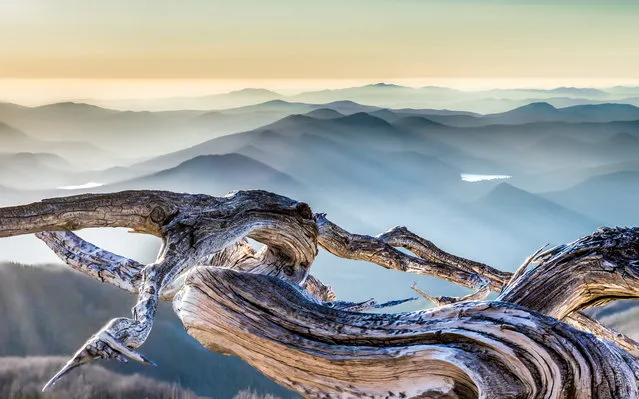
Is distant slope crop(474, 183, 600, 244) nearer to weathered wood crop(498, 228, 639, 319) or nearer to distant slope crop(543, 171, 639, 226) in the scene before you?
distant slope crop(543, 171, 639, 226)

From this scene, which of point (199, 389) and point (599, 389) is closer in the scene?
point (599, 389)

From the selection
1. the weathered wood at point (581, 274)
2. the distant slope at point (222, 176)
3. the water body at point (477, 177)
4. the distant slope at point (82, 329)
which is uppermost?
the water body at point (477, 177)

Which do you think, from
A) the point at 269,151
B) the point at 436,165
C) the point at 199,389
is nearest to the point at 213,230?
the point at 199,389

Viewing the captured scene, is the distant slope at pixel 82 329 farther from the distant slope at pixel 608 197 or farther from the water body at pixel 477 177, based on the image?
the distant slope at pixel 608 197

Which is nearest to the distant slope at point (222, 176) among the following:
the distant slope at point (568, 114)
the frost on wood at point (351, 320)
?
the distant slope at point (568, 114)

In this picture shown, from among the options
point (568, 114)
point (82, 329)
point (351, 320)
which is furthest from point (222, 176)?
point (351, 320)

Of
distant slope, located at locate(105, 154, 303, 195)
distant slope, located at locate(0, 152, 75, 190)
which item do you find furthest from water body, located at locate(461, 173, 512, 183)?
distant slope, located at locate(0, 152, 75, 190)

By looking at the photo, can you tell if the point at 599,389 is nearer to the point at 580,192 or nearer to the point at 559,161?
the point at 559,161

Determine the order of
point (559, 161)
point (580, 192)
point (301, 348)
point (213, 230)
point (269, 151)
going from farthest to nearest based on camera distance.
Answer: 1. point (580, 192)
2. point (559, 161)
3. point (269, 151)
4. point (213, 230)
5. point (301, 348)
